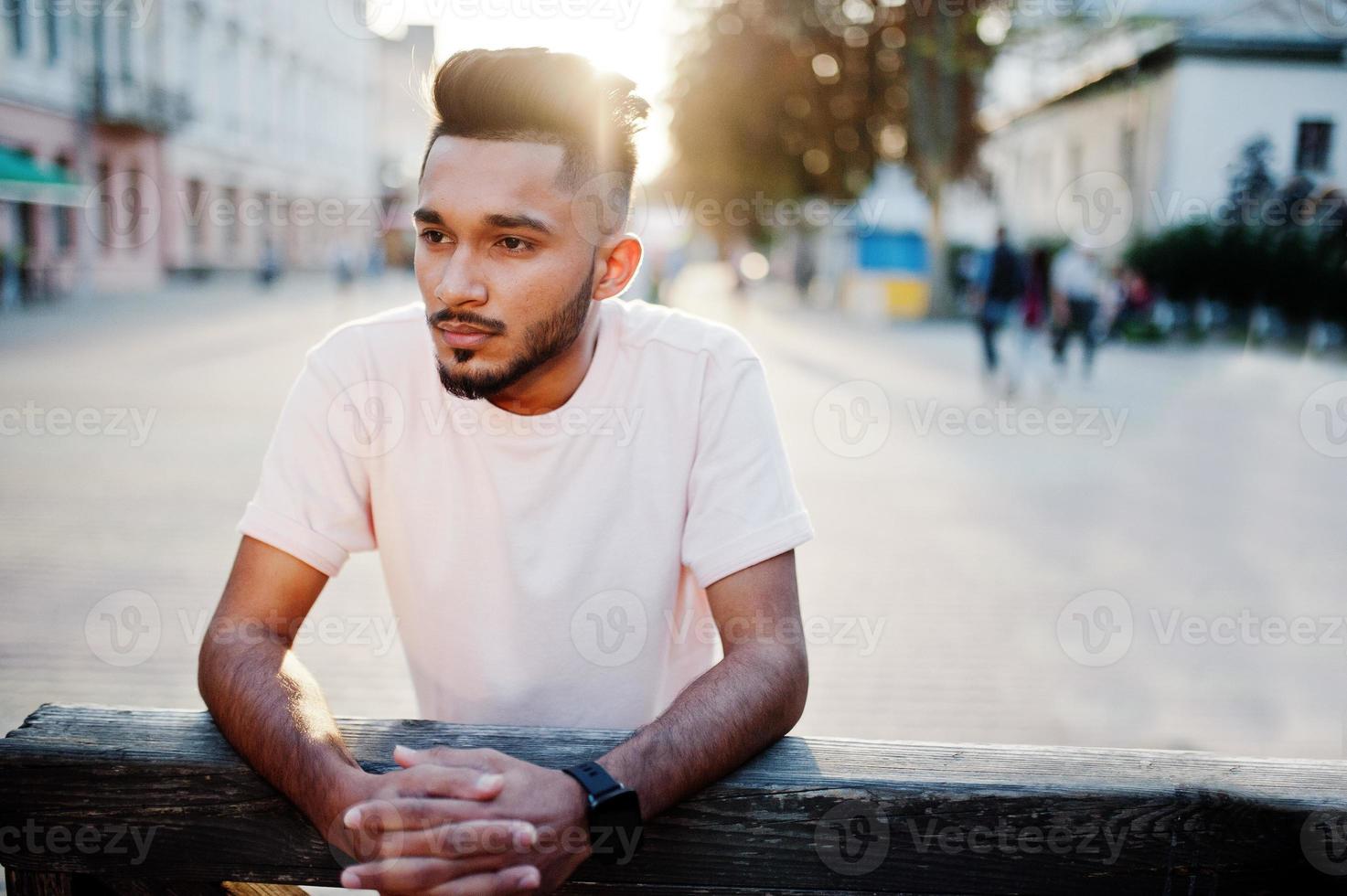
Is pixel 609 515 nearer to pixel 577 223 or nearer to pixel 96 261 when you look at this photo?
pixel 577 223

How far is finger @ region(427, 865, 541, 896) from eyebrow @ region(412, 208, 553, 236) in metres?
1.06

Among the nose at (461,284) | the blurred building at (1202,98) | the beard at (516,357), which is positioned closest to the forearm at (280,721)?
the beard at (516,357)

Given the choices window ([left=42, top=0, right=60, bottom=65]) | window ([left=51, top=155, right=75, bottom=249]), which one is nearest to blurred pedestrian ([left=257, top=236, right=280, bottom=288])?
window ([left=51, top=155, right=75, bottom=249])

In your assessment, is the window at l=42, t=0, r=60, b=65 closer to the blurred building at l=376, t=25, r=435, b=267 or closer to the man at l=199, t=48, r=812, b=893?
the blurred building at l=376, t=25, r=435, b=267

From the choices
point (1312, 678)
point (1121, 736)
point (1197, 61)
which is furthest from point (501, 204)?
point (1197, 61)

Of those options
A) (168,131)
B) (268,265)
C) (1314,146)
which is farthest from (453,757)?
(168,131)

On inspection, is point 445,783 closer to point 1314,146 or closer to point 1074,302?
point 1074,302

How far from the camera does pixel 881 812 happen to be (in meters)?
1.43

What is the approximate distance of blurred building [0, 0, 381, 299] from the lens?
26156 mm

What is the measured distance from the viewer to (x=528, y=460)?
6.72ft

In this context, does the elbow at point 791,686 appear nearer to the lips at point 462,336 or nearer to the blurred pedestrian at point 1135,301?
the lips at point 462,336

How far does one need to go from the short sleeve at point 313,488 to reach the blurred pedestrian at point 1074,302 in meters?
15.4

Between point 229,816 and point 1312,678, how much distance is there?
507 centimetres

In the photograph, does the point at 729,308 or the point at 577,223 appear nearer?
the point at 577,223
